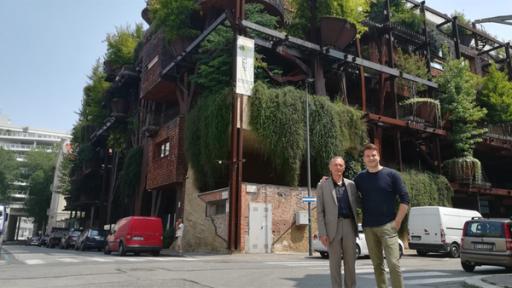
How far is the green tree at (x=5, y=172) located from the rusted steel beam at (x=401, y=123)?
62449 mm

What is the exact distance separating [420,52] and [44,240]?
3976cm

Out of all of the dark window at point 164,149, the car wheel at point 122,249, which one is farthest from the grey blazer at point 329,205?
the dark window at point 164,149

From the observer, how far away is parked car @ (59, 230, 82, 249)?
33562 millimetres

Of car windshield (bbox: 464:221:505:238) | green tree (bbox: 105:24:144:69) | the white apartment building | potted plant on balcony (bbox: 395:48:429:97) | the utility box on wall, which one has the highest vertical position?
the white apartment building

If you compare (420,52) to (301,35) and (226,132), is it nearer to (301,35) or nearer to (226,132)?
(301,35)

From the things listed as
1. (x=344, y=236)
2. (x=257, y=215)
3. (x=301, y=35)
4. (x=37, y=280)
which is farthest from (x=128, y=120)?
(x=344, y=236)

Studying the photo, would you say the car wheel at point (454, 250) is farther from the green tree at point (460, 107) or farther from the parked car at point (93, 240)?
the parked car at point (93, 240)

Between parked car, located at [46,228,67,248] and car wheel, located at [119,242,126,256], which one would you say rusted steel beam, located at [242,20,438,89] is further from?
parked car, located at [46,228,67,248]

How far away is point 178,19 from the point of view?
27.3 meters

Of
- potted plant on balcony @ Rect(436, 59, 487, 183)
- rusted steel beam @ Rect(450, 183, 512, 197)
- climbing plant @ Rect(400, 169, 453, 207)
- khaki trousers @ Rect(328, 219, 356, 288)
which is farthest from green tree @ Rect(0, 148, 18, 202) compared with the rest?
khaki trousers @ Rect(328, 219, 356, 288)

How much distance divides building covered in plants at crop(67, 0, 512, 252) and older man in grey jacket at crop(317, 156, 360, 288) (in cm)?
1518

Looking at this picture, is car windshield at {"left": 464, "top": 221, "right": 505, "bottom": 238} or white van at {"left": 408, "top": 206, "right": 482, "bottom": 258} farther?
white van at {"left": 408, "top": 206, "right": 482, "bottom": 258}

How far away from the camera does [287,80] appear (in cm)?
2527

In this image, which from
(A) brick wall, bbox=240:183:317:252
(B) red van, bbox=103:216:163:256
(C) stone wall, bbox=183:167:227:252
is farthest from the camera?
(C) stone wall, bbox=183:167:227:252
